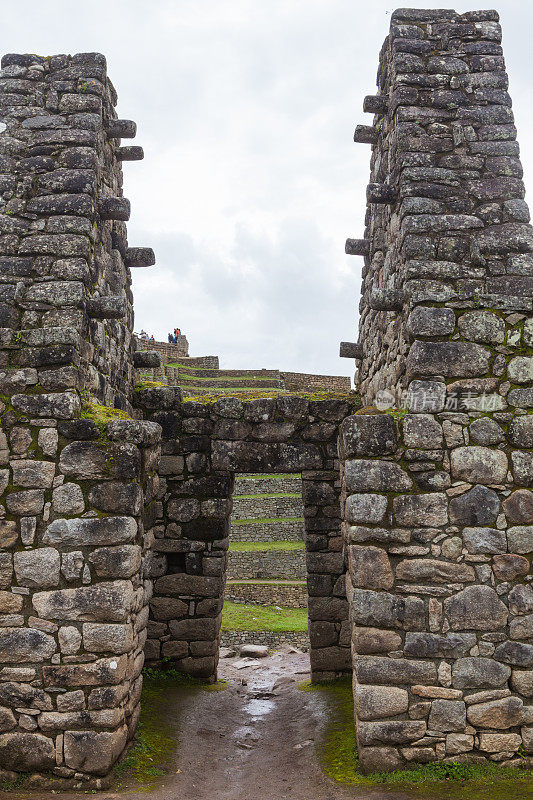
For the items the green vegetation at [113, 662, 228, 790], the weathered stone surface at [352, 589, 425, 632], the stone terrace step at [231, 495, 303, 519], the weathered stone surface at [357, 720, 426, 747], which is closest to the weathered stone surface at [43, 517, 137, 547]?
the green vegetation at [113, 662, 228, 790]

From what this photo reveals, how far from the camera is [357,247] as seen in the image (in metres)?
8.88

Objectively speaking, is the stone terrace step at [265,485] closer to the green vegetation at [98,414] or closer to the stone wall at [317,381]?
the stone wall at [317,381]

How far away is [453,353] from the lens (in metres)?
5.96

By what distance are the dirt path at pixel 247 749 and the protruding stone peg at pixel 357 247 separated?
249 inches

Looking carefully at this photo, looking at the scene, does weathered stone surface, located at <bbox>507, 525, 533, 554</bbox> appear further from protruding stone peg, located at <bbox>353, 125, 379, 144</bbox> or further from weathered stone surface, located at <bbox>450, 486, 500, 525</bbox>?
protruding stone peg, located at <bbox>353, 125, 379, 144</bbox>

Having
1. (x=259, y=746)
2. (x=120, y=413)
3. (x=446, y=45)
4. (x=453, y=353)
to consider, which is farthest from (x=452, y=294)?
(x=259, y=746)

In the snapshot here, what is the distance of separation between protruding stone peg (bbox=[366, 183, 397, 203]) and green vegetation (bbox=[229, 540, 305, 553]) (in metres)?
19.8

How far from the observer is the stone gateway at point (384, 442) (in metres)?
5.39

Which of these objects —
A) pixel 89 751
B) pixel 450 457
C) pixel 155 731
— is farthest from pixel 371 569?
pixel 155 731

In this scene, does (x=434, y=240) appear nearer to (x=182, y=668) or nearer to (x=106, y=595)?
(x=106, y=595)

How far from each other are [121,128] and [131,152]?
2.44 ft

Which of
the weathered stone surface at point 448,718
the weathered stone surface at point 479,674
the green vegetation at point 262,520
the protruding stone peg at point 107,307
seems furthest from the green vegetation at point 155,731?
the green vegetation at point 262,520

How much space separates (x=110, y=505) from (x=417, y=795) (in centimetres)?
356

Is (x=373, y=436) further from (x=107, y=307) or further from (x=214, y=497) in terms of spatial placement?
(x=214, y=497)
